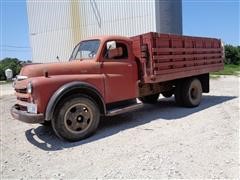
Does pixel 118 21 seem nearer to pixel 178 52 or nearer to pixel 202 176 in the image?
pixel 178 52

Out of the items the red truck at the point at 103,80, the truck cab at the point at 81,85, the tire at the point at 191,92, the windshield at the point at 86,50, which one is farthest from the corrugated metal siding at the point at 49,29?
the truck cab at the point at 81,85

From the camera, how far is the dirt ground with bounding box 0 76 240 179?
13.8 feet

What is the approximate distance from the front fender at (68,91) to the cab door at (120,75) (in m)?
0.33

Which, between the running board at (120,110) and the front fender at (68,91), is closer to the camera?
the front fender at (68,91)

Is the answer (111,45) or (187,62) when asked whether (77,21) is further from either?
(111,45)

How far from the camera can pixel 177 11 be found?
817 inches

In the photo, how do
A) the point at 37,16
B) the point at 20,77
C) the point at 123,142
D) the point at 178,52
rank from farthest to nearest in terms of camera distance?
the point at 37,16, the point at 178,52, the point at 20,77, the point at 123,142

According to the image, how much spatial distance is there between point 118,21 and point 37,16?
9.34m

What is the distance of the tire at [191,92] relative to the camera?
855cm

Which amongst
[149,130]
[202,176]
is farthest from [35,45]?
[202,176]

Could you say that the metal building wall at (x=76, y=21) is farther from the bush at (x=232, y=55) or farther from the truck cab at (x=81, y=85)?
the bush at (x=232, y=55)

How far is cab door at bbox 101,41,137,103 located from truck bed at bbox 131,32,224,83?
1.03 feet

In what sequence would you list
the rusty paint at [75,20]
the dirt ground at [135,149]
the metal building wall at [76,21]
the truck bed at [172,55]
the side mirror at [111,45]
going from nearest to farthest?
the dirt ground at [135,149] → the side mirror at [111,45] → the truck bed at [172,55] → the metal building wall at [76,21] → the rusty paint at [75,20]

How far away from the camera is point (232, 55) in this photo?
104ft
